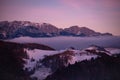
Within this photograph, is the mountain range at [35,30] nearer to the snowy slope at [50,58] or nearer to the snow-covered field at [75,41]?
the snow-covered field at [75,41]

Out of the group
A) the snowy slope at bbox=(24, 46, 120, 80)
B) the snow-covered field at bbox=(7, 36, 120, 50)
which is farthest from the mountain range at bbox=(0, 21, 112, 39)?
the snowy slope at bbox=(24, 46, 120, 80)

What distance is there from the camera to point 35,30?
13.5ft

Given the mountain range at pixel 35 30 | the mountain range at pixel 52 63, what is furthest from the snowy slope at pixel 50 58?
the mountain range at pixel 35 30

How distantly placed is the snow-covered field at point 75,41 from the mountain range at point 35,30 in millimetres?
61

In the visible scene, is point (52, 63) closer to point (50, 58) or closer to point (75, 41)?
point (50, 58)

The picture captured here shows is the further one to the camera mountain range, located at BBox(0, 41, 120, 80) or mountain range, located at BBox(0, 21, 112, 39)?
mountain range, located at BBox(0, 21, 112, 39)

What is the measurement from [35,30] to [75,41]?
24.0 inches

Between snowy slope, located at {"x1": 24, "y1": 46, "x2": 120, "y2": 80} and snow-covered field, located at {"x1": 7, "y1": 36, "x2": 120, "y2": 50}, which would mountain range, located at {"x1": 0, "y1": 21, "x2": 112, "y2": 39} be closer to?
snow-covered field, located at {"x1": 7, "y1": 36, "x2": 120, "y2": 50}

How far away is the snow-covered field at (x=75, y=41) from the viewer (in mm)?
4059

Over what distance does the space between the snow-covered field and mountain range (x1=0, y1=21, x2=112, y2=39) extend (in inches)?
2.4

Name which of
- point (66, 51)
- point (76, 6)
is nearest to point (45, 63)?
point (66, 51)

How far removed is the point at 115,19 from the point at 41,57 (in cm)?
130

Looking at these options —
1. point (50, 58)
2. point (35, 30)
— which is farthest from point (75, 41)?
point (35, 30)

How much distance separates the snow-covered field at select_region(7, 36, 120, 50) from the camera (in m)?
4.06
